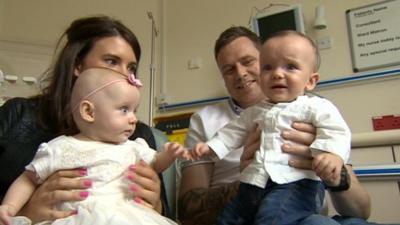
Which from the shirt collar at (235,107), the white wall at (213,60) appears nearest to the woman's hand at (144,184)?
Answer: the shirt collar at (235,107)

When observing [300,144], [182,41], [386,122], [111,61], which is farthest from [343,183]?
[182,41]

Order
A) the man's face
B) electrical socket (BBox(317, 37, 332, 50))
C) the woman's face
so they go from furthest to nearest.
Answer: electrical socket (BBox(317, 37, 332, 50)) < the man's face < the woman's face

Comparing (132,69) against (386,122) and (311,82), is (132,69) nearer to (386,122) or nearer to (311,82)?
(311,82)

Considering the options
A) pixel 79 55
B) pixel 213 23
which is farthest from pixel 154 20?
pixel 79 55

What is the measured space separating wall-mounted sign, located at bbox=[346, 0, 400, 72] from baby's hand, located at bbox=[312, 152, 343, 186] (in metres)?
1.84

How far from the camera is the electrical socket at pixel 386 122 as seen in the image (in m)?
2.45

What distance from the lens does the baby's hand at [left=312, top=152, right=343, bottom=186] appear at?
98 cm

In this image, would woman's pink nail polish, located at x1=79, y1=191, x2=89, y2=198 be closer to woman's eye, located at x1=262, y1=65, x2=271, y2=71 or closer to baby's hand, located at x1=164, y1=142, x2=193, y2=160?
baby's hand, located at x1=164, y1=142, x2=193, y2=160

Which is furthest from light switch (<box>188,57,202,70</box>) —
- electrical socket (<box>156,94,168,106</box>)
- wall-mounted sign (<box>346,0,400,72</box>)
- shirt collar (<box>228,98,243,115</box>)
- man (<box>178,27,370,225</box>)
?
shirt collar (<box>228,98,243,115</box>)

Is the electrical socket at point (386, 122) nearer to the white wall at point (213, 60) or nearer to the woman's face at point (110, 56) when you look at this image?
the white wall at point (213, 60)

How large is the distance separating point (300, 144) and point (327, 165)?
5.4 inches

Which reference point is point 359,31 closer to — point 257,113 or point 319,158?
point 257,113

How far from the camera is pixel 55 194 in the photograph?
101 centimetres

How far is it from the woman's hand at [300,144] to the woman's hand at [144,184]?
0.40 metres
